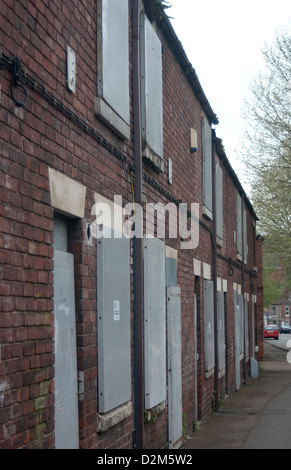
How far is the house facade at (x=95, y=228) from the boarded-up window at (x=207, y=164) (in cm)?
163

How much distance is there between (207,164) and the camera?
45.7 feet

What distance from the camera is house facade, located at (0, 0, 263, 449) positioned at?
448cm

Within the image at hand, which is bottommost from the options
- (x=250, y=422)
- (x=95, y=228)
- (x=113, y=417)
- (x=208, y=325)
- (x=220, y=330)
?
(x=250, y=422)

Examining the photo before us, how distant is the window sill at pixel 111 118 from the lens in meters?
6.28

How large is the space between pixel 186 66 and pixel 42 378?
24.7ft

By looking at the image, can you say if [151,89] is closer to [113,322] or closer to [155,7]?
[155,7]

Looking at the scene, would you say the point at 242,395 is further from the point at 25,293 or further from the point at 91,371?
the point at 25,293

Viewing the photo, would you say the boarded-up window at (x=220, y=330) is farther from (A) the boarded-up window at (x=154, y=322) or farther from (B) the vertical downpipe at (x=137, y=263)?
(B) the vertical downpipe at (x=137, y=263)

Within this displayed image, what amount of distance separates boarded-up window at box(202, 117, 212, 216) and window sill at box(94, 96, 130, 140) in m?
6.18

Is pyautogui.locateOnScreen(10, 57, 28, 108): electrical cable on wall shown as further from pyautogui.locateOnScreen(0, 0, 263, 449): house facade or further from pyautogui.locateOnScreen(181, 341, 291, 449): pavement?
pyautogui.locateOnScreen(181, 341, 291, 449): pavement

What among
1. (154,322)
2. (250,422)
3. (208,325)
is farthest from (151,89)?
(250,422)

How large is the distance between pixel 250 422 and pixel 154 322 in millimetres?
5409

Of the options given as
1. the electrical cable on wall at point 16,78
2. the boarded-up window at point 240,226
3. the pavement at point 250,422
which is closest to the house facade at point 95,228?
the electrical cable on wall at point 16,78

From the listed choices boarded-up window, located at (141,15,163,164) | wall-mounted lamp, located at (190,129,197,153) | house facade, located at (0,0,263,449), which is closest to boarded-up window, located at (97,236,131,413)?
house facade, located at (0,0,263,449)
